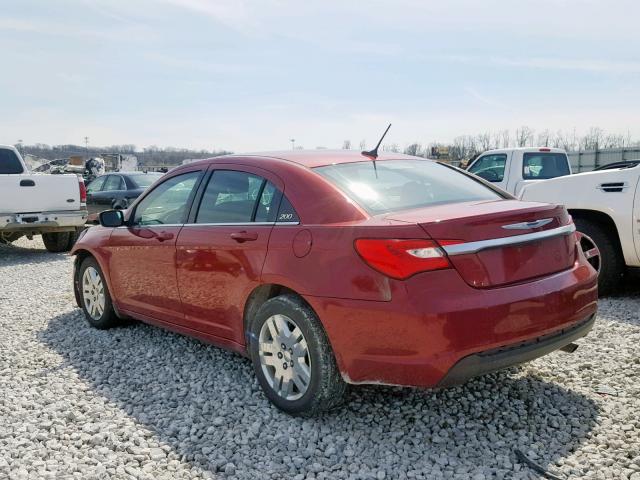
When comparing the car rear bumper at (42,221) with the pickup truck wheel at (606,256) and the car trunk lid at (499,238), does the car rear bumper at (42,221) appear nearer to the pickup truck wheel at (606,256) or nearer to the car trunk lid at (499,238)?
the pickup truck wheel at (606,256)

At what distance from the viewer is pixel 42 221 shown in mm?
9867

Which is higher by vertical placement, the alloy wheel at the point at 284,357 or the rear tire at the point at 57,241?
the alloy wheel at the point at 284,357

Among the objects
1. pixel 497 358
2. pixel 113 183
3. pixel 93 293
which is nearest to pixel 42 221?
pixel 113 183

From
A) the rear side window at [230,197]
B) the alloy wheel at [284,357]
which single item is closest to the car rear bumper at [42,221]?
the rear side window at [230,197]

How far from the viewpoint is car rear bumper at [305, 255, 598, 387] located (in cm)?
270

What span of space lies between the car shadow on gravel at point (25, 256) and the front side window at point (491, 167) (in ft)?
24.9

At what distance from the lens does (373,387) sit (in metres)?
3.71

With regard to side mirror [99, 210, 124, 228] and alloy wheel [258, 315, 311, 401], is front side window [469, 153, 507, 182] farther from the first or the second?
alloy wheel [258, 315, 311, 401]

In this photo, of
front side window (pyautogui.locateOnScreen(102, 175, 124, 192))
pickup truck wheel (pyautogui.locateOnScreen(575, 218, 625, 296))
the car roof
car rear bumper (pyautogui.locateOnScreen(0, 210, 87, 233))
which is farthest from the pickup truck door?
front side window (pyautogui.locateOnScreen(102, 175, 124, 192))

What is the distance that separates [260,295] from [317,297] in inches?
23.3

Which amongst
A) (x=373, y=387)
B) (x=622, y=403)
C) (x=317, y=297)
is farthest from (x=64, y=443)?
(x=622, y=403)

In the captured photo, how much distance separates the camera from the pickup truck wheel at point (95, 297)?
5152mm

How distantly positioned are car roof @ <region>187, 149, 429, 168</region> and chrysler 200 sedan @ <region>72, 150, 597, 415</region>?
0.02m

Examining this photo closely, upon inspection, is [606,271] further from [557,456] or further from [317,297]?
[317,297]
